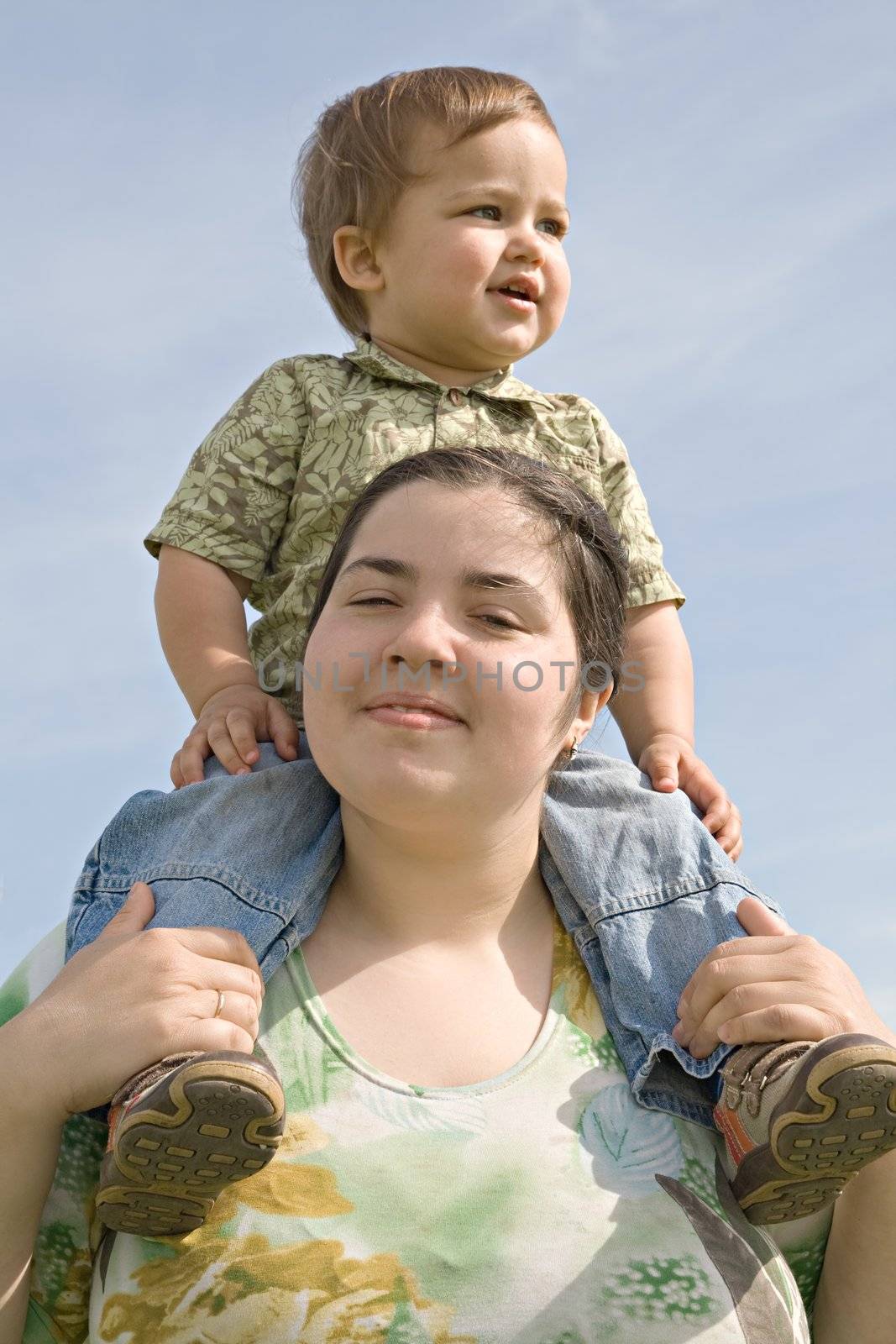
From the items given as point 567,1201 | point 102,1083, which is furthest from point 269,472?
point 567,1201

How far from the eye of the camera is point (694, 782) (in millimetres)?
3498

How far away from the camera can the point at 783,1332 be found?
7.73 feet

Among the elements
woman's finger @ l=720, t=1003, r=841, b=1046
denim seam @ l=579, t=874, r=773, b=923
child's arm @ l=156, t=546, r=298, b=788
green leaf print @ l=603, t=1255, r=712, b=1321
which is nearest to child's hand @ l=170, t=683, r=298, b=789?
child's arm @ l=156, t=546, r=298, b=788

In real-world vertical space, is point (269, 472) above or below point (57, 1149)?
above

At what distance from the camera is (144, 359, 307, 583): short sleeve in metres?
3.64

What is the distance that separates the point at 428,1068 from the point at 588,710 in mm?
906

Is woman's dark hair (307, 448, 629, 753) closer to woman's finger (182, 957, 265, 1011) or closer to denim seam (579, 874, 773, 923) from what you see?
denim seam (579, 874, 773, 923)

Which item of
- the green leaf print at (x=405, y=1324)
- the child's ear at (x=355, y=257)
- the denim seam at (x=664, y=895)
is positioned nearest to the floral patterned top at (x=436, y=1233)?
the green leaf print at (x=405, y=1324)

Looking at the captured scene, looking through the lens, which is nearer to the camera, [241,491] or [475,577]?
[475,577]

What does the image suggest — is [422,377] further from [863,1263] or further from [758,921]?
[863,1263]

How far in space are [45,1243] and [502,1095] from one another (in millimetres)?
845

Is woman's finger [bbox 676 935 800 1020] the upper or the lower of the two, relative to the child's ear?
lower

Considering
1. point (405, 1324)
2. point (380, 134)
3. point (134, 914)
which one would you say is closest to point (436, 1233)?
point (405, 1324)

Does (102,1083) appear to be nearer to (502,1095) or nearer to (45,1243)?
(45,1243)
